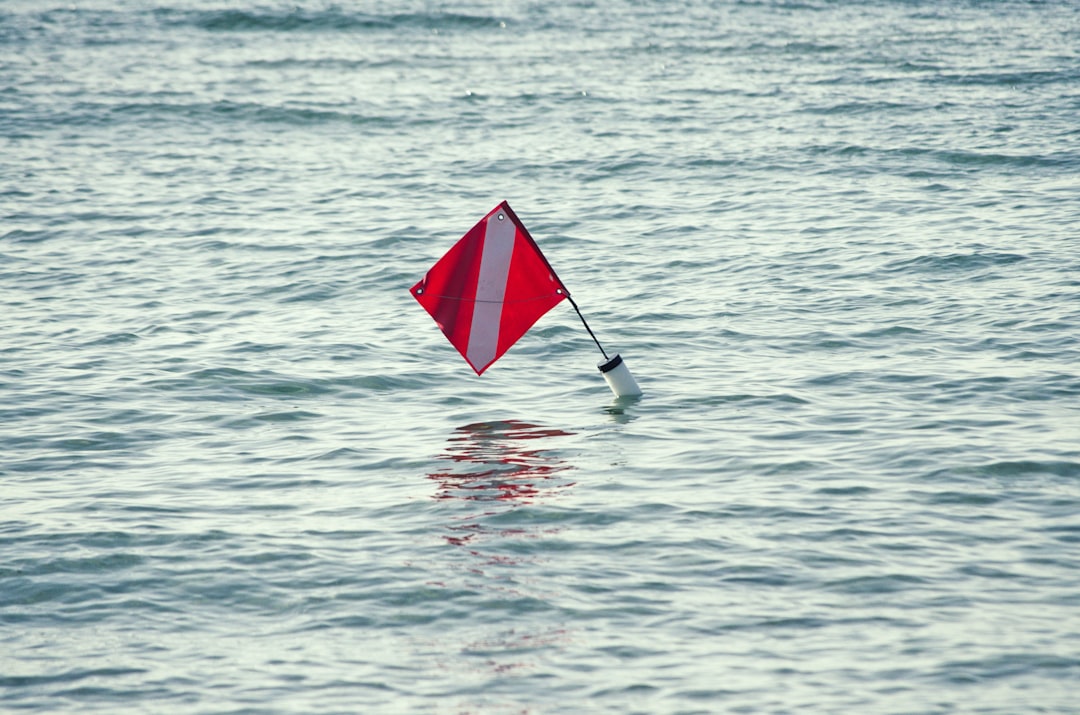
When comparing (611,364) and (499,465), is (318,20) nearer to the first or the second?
(611,364)

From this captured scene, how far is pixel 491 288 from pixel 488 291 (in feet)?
0.15

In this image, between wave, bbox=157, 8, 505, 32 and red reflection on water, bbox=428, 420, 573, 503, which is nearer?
red reflection on water, bbox=428, 420, 573, 503

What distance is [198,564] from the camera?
34.5 ft

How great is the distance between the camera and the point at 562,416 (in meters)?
14.1

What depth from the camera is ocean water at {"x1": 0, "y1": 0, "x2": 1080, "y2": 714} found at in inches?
352

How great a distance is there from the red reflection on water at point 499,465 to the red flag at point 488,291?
34.7 inches

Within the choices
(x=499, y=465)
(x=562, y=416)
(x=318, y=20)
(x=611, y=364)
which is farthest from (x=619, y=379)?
(x=318, y=20)

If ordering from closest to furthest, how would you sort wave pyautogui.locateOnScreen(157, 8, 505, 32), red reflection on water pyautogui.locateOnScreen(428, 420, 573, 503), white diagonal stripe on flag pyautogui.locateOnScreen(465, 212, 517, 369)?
red reflection on water pyautogui.locateOnScreen(428, 420, 573, 503) → white diagonal stripe on flag pyautogui.locateOnScreen(465, 212, 517, 369) → wave pyautogui.locateOnScreen(157, 8, 505, 32)

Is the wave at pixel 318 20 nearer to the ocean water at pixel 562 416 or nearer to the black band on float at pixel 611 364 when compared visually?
the ocean water at pixel 562 416

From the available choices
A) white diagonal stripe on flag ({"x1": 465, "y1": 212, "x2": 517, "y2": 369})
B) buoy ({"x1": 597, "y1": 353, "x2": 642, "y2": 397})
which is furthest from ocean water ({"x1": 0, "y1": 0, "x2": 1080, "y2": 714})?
white diagonal stripe on flag ({"x1": 465, "y1": 212, "x2": 517, "y2": 369})

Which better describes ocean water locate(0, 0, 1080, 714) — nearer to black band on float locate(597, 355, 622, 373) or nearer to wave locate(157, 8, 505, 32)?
black band on float locate(597, 355, 622, 373)

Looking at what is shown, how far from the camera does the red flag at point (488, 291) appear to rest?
13.9 metres

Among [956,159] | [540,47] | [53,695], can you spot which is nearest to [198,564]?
[53,695]

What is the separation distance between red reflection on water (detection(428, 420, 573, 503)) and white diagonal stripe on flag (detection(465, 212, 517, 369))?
0.85 meters
